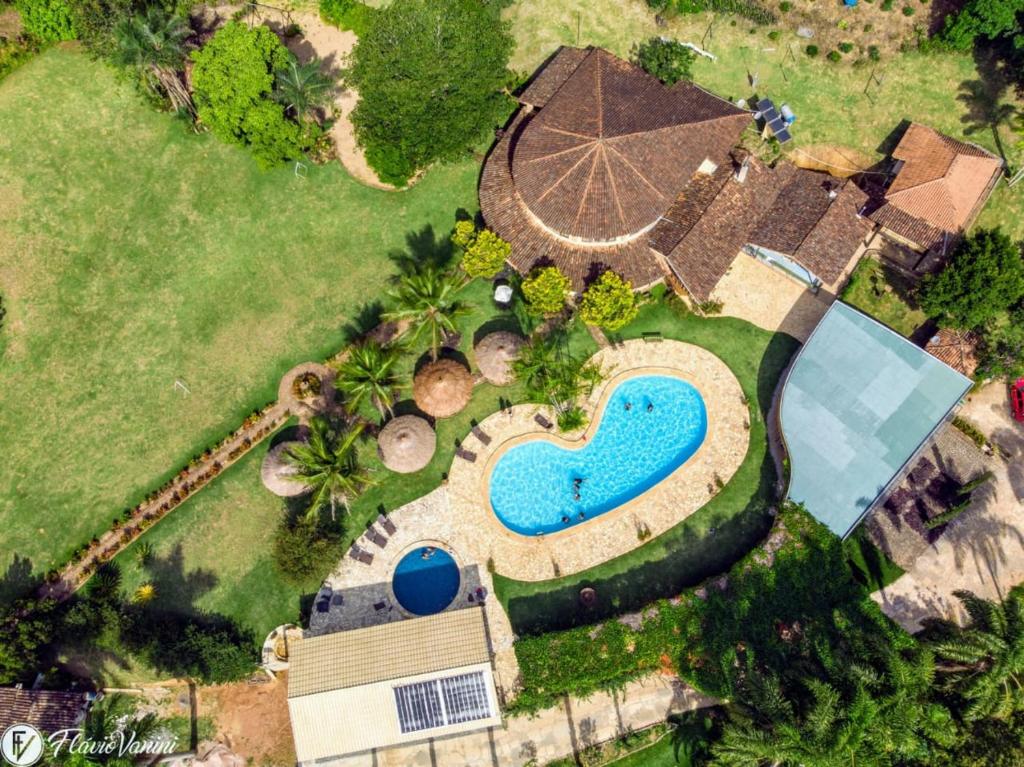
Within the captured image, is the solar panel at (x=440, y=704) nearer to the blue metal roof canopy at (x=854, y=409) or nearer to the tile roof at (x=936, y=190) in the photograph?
the blue metal roof canopy at (x=854, y=409)

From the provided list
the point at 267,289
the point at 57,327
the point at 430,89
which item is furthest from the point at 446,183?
the point at 57,327

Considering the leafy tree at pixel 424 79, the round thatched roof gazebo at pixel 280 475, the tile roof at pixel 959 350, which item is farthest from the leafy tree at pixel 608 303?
the round thatched roof gazebo at pixel 280 475

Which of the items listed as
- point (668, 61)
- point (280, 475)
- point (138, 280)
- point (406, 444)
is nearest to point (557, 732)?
point (406, 444)

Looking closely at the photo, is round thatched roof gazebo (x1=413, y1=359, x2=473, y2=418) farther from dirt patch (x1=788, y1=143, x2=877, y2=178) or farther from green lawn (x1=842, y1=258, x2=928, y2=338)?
dirt patch (x1=788, y1=143, x2=877, y2=178)

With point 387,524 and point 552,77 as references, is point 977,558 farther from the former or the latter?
point 552,77

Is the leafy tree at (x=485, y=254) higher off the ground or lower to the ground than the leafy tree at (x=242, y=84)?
lower

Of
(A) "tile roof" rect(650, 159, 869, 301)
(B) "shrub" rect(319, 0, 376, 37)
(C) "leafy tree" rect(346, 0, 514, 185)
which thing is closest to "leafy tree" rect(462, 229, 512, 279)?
(C) "leafy tree" rect(346, 0, 514, 185)
